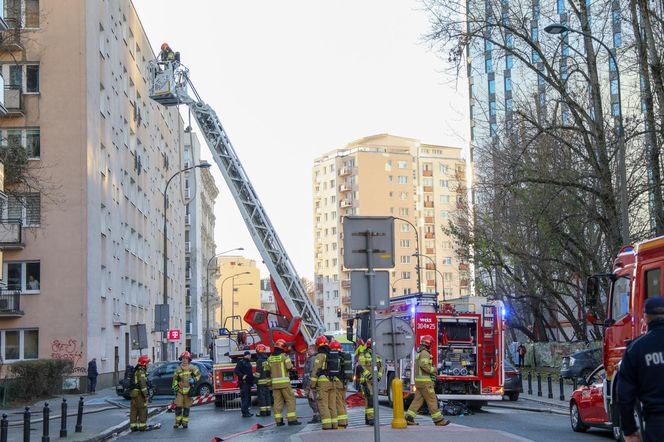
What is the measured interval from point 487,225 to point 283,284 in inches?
574

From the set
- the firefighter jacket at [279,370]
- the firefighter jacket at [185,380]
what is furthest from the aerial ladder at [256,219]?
the firefighter jacket at [279,370]

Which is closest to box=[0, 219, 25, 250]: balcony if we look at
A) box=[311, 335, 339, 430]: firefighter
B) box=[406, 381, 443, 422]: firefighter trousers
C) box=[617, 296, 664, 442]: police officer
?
box=[311, 335, 339, 430]: firefighter

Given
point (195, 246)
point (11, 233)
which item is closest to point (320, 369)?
point (11, 233)

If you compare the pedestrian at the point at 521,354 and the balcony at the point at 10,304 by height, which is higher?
the balcony at the point at 10,304

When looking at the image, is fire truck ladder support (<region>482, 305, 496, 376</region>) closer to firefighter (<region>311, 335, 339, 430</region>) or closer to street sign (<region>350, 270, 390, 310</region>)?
firefighter (<region>311, 335, 339, 430</region>)

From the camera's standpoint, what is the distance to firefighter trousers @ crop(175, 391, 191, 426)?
68.3 feet

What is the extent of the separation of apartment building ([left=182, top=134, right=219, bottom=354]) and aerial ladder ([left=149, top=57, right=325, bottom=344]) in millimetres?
49149

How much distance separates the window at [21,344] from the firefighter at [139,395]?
18.5m

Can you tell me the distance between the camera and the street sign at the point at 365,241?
11766 mm

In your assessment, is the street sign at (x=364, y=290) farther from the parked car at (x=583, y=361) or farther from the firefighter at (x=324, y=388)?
the parked car at (x=583, y=361)

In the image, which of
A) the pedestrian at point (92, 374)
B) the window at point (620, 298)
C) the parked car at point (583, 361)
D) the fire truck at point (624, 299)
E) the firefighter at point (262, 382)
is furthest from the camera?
the pedestrian at point (92, 374)

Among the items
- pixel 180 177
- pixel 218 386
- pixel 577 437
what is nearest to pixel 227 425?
pixel 218 386

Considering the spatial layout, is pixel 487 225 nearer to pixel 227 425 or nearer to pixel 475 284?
pixel 475 284

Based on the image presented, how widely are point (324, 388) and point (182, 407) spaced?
4947mm
